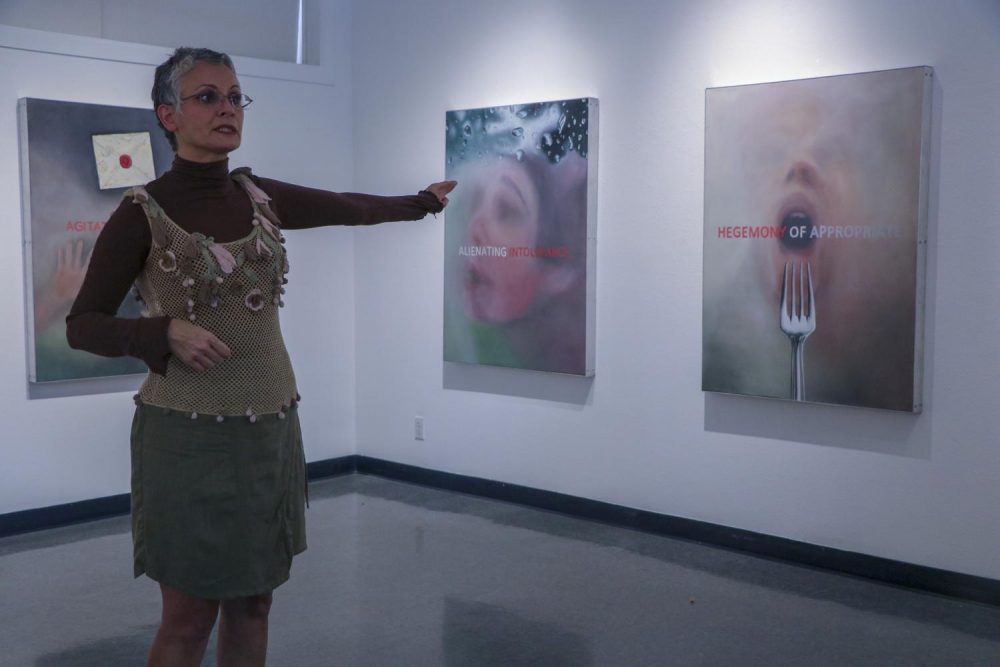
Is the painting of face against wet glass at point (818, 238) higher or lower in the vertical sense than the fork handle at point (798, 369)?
higher

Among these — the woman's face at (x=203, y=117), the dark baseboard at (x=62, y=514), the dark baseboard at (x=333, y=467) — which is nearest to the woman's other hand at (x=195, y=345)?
the woman's face at (x=203, y=117)

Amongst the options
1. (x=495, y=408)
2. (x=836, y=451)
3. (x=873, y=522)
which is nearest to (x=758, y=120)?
(x=836, y=451)

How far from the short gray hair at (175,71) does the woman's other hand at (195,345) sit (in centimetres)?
44

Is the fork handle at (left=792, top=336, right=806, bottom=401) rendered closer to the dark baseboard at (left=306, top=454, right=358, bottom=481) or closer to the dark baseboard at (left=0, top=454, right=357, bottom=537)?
the dark baseboard at (left=0, top=454, right=357, bottom=537)

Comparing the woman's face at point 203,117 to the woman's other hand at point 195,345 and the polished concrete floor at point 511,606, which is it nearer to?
the woman's other hand at point 195,345

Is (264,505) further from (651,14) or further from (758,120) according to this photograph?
(651,14)

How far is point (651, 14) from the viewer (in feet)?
14.4

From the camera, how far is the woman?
1920mm

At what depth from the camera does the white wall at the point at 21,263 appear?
14.7 ft

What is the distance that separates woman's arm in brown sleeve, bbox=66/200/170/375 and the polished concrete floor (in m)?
1.58

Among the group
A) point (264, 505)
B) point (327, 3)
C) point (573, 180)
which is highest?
point (327, 3)

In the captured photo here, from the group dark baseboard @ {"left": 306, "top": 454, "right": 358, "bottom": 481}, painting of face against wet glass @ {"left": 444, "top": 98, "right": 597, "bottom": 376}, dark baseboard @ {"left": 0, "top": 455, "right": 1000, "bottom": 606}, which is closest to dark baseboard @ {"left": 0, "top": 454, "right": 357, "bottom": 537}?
dark baseboard @ {"left": 0, "top": 455, "right": 1000, "bottom": 606}

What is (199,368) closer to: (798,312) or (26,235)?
(798,312)

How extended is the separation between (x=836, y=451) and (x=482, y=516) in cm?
169
